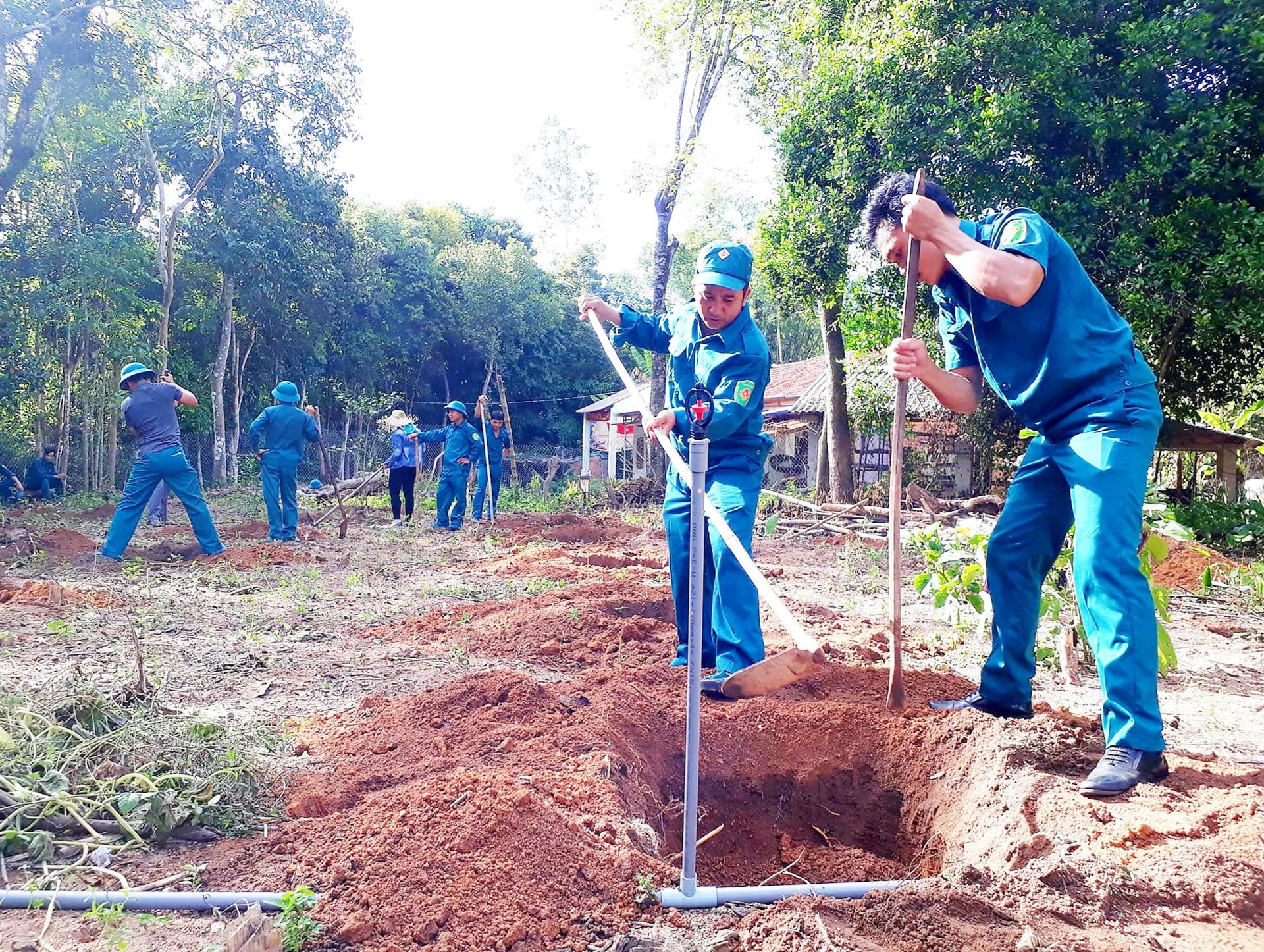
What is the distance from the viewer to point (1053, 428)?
2.73m

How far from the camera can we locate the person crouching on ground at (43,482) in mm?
15188

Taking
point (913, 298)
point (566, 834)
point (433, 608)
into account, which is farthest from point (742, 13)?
point (566, 834)

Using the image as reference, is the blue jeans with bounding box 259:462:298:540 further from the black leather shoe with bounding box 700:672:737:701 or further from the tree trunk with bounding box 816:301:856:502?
the tree trunk with bounding box 816:301:856:502

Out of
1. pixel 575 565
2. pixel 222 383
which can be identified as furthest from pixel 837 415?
pixel 222 383

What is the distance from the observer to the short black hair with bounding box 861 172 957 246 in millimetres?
3057

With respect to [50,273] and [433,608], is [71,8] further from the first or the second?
[433,608]

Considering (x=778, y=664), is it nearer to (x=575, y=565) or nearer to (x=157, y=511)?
(x=575, y=565)

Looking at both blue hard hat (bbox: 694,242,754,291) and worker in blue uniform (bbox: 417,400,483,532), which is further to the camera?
worker in blue uniform (bbox: 417,400,483,532)

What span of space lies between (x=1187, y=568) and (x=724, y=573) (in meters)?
6.09

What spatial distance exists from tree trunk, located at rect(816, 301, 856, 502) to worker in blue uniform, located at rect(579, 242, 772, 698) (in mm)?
10141

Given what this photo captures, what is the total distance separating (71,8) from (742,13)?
11.4 metres

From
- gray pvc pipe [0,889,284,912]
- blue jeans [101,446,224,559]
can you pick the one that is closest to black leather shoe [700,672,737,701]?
gray pvc pipe [0,889,284,912]

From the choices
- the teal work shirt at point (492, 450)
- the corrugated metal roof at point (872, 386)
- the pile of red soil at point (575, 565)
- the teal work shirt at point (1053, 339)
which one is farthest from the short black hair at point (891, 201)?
the teal work shirt at point (492, 450)

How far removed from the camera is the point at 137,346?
15.6 metres
